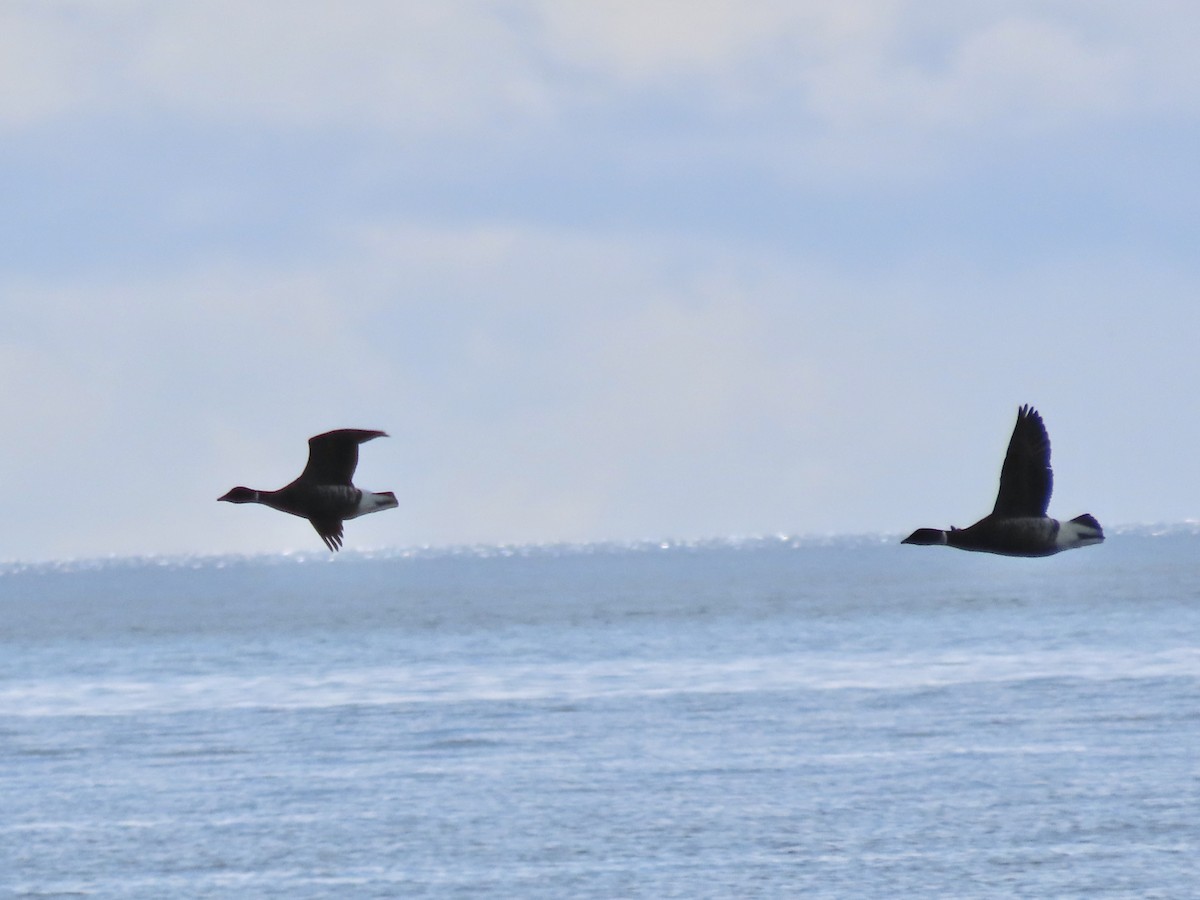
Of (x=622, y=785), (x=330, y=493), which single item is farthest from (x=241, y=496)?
(x=622, y=785)

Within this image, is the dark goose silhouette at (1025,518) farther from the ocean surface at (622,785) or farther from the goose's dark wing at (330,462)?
the ocean surface at (622,785)

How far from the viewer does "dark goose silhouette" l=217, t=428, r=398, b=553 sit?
9836 mm

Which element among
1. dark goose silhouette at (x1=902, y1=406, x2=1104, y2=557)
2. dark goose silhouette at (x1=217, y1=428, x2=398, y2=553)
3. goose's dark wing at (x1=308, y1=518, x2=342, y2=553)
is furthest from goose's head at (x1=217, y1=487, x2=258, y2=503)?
dark goose silhouette at (x1=902, y1=406, x2=1104, y2=557)

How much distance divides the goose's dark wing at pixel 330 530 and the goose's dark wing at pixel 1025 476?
362 cm

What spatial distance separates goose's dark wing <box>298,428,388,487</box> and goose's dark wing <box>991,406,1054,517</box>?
11.7 feet

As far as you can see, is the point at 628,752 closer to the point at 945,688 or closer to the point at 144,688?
the point at 945,688

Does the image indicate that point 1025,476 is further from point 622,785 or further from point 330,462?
point 622,785

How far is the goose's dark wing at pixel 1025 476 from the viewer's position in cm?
1088

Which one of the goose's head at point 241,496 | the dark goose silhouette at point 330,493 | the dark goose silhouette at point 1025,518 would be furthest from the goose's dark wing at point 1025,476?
the goose's head at point 241,496

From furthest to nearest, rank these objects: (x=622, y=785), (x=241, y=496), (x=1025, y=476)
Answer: (x=622, y=785) < (x=1025, y=476) < (x=241, y=496)

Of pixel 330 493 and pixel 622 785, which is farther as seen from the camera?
pixel 622 785

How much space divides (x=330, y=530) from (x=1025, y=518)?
12.6ft

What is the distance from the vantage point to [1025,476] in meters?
11.0

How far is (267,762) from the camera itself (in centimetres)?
11875
